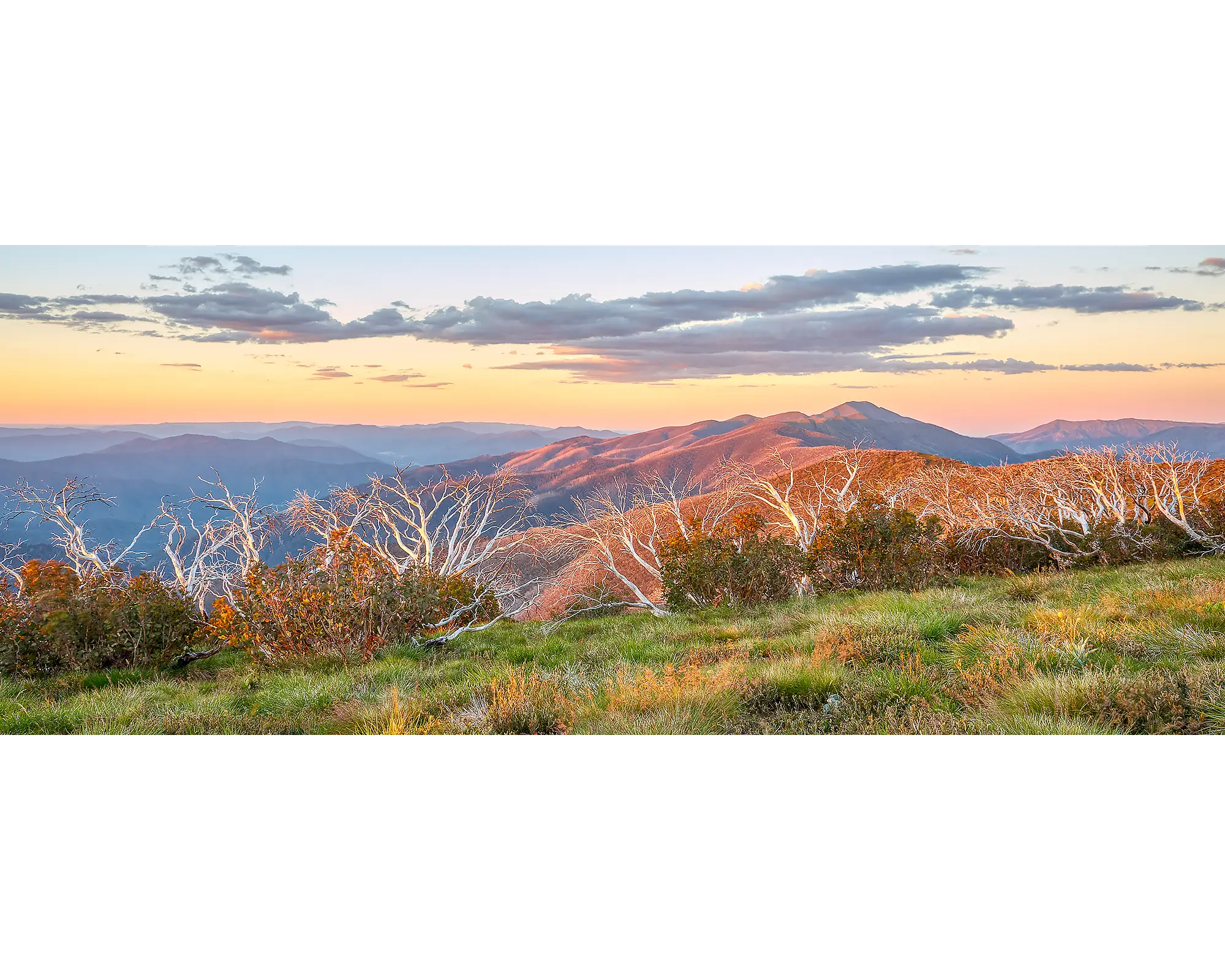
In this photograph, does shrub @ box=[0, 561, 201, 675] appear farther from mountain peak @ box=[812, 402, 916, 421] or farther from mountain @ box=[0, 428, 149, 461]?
mountain peak @ box=[812, 402, 916, 421]

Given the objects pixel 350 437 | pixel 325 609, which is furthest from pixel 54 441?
pixel 325 609

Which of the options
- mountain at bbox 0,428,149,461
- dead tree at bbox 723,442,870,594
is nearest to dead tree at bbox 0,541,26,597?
mountain at bbox 0,428,149,461

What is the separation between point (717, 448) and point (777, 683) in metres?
6.96

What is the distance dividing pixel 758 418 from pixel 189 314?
7362 millimetres

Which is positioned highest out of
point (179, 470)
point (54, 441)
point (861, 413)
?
point (54, 441)

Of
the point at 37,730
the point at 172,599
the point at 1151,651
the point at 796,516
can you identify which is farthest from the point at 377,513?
the point at 1151,651

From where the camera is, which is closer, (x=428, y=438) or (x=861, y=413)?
(x=428, y=438)

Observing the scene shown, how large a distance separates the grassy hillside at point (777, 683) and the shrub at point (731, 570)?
107 inches

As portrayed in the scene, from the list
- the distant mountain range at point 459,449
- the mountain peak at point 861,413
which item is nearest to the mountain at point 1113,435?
the distant mountain range at point 459,449

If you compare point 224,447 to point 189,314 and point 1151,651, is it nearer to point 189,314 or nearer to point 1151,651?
point 189,314

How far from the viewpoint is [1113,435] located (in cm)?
945

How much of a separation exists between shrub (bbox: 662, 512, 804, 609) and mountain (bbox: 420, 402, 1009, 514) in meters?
1.49

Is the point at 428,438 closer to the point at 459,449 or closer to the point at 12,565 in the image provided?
the point at 459,449

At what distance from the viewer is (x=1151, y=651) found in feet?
14.4
